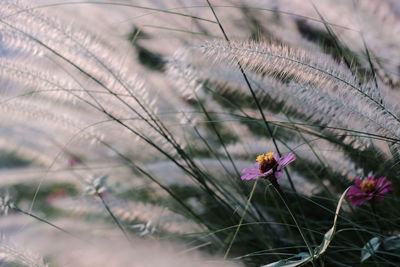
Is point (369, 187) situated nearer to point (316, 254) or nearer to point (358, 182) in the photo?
point (358, 182)

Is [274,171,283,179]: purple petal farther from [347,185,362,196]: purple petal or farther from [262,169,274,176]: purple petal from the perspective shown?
[347,185,362,196]: purple petal

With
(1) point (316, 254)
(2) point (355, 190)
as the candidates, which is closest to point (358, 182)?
(2) point (355, 190)

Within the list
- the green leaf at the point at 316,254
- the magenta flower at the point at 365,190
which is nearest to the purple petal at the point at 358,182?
the magenta flower at the point at 365,190

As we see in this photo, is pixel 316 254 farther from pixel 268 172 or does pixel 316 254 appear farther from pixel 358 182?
pixel 358 182

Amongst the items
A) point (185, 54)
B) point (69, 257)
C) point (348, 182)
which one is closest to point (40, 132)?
point (185, 54)

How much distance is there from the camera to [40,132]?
3.37 ft

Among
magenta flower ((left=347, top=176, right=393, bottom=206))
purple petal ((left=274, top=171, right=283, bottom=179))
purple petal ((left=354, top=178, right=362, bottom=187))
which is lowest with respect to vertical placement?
magenta flower ((left=347, top=176, right=393, bottom=206))

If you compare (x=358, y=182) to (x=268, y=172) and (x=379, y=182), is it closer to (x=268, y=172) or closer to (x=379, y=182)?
(x=379, y=182)

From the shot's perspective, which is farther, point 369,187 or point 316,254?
point 369,187

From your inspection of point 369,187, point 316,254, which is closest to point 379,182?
point 369,187

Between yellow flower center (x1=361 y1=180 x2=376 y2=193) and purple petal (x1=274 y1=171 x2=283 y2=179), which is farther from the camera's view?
yellow flower center (x1=361 y1=180 x2=376 y2=193)

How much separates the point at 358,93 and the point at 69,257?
37cm

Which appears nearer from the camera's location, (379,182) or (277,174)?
(277,174)

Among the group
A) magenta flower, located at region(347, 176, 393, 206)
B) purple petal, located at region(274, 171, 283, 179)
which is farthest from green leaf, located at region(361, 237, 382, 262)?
purple petal, located at region(274, 171, 283, 179)
